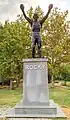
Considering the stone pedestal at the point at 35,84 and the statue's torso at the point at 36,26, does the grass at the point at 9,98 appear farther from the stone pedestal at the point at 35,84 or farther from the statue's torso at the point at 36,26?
the statue's torso at the point at 36,26

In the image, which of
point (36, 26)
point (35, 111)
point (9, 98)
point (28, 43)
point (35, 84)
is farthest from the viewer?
point (28, 43)

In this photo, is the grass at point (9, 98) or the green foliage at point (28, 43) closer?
the grass at point (9, 98)

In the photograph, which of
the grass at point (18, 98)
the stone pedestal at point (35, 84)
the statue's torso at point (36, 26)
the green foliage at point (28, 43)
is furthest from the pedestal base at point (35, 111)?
the green foliage at point (28, 43)

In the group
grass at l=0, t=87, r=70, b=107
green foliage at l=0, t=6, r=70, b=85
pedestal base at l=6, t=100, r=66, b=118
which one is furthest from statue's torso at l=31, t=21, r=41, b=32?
green foliage at l=0, t=6, r=70, b=85

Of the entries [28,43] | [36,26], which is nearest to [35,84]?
[36,26]

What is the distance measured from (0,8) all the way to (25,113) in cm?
1710

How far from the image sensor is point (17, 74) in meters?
30.0

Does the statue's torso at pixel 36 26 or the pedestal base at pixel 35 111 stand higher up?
the statue's torso at pixel 36 26

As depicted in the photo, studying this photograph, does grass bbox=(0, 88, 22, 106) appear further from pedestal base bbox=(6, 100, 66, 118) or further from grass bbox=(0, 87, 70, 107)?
pedestal base bbox=(6, 100, 66, 118)

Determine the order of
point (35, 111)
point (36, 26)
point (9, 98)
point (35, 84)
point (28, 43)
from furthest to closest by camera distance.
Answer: point (28, 43)
point (9, 98)
point (36, 26)
point (35, 84)
point (35, 111)

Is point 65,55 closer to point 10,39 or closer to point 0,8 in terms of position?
point 10,39

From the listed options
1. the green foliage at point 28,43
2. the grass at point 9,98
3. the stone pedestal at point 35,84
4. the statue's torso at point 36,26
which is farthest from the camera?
the green foliage at point 28,43

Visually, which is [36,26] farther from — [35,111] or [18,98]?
[18,98]

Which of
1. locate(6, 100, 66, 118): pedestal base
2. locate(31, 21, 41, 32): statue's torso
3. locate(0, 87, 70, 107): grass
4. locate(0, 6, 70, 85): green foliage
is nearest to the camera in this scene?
locate(6, 100, 66, 118): pedestal base
